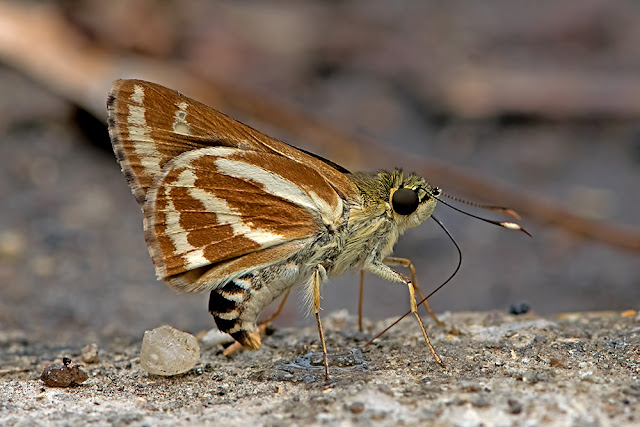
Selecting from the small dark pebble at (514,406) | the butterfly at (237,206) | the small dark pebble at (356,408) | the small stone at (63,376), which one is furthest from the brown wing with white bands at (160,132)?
the small dark pebble at (514,406)

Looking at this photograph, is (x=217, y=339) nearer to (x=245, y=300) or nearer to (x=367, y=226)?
(x=245, y=300)

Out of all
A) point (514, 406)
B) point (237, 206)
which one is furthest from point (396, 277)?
point (514, 406)

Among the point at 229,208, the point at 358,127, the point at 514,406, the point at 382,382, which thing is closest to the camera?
the point at 514,406

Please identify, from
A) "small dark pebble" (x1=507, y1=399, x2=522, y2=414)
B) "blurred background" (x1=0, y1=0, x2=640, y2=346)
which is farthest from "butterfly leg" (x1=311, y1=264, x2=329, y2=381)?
"blurred background" (x1=0, y1=0, x2=640, y2=346)

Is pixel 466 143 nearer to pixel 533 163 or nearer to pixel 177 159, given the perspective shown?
pixel 533 163

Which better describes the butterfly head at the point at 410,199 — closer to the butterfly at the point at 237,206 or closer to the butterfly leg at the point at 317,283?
the butterfly at the point at 237,206

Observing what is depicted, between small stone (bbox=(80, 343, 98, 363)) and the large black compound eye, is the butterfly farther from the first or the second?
small stone (bbox=(80, 343, 98, 363))
